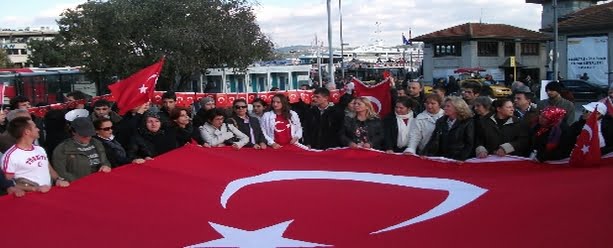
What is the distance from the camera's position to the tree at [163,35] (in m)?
34.8

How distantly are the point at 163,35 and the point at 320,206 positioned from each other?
2996 centimetres

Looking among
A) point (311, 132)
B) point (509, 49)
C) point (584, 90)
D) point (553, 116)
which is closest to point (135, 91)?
point (311, 132)

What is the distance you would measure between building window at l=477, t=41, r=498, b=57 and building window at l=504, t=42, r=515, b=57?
1.90m

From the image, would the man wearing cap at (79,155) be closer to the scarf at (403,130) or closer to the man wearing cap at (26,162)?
the man wearing cap at (26,162)

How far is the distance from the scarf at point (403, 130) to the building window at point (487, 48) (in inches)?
2231

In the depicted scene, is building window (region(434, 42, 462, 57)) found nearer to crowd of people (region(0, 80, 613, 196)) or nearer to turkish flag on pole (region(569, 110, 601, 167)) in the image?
crowd of people (region(0, 80, 613, 196))

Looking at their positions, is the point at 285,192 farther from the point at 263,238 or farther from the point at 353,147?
the point at 353,147

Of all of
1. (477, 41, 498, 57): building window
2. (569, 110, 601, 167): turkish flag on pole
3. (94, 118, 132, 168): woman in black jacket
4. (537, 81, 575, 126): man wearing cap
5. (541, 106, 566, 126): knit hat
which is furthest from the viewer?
(477, 41, 498, 57): building window

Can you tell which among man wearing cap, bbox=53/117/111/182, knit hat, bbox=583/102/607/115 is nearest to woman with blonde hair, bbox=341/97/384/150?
knit hat, bbox=583/102/607/115

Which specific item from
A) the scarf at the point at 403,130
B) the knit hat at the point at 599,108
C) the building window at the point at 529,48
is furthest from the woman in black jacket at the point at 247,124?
the building window at the point at 529,48

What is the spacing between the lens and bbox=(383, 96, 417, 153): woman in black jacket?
329 inches

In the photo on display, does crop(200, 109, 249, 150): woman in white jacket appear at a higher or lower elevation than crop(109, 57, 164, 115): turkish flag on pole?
lower

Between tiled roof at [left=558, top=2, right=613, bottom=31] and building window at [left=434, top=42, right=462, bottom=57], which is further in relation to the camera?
building window at [left=434, top=42, right=462, bottom=57]

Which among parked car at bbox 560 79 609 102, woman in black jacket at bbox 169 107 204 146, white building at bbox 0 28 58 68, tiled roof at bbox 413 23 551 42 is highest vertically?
white building at bbox 0 28 58 68
